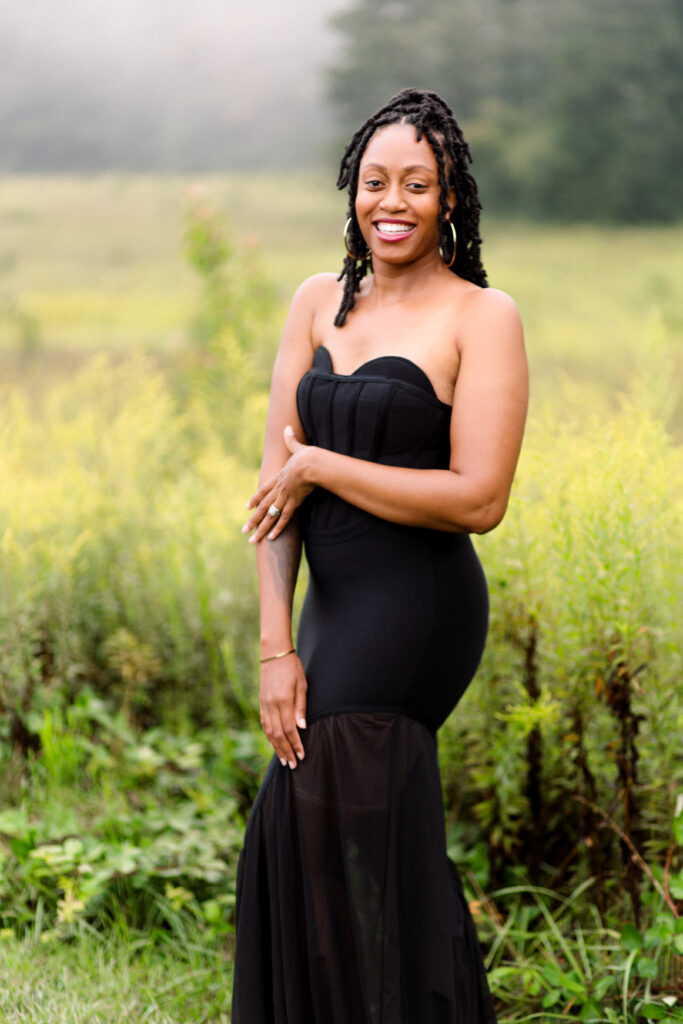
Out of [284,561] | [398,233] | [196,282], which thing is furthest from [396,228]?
[196,282]

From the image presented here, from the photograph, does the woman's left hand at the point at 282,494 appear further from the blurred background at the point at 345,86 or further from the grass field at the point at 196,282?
the blurred background at the point at 345,86

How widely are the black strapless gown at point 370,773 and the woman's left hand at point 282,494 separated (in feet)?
0.20

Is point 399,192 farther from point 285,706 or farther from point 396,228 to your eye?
point 285,706

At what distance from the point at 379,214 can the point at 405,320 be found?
0.20m

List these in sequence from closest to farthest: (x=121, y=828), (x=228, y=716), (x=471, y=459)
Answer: (x=471, y=459) < (x=121, y=828) < (x=228, y=716)

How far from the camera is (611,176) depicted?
1024cm

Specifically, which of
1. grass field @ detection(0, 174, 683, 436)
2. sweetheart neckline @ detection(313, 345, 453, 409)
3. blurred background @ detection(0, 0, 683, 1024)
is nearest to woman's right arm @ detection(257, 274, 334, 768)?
sweetheart neckline @ detection(313, 345, 453, 409)

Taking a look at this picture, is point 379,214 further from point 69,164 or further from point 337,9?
point 337,9

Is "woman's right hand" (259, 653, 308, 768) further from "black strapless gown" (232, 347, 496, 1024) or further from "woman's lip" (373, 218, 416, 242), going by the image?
"woman's lip" (373, 218, 416, 242)

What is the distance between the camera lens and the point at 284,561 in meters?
1.88

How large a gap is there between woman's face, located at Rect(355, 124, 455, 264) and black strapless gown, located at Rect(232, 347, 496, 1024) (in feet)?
0.75

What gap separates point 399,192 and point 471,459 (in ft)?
1.71

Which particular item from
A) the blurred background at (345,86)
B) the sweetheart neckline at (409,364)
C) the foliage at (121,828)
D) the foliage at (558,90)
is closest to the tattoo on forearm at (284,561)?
the sweetheart neckline at (409,364)

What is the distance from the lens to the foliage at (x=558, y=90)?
9898mm
